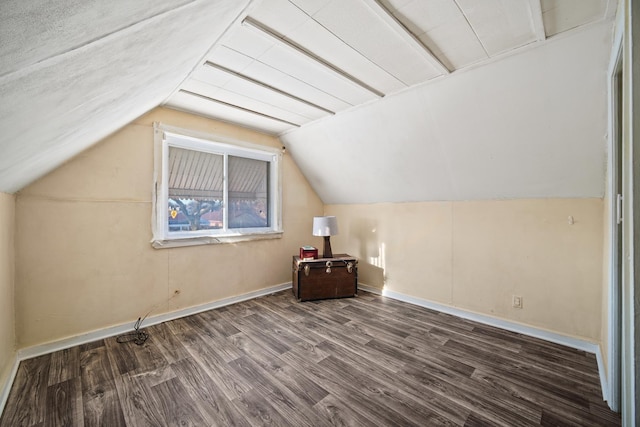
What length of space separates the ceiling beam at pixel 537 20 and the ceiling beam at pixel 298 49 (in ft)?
3.74

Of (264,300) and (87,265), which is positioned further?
(264,300)

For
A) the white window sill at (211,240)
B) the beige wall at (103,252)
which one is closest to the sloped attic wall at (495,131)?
the white window sill at (211,240)

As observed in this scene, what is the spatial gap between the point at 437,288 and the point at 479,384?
1429mm

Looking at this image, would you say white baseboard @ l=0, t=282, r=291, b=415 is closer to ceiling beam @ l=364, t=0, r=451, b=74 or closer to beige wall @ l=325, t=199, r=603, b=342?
beige wall @ l=325, t=199, r=603, b=342

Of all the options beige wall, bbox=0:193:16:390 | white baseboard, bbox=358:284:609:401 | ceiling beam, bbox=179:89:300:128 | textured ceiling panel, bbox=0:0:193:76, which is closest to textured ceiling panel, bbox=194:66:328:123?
ceiling beam, bbox=179:89:300:128

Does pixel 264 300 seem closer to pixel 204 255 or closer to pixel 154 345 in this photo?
pixel 204 255

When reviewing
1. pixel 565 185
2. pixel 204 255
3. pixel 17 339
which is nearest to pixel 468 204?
pixel 565 185

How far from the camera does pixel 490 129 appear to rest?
A: 7.48 feet

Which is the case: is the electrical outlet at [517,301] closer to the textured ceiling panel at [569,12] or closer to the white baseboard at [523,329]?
the white baseboard at [523,329]

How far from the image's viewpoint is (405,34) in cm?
165

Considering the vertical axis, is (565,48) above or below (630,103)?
above

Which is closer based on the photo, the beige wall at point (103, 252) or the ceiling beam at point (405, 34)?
the ceiling beam at point (405, 34)

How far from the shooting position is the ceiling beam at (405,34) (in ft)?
4.78

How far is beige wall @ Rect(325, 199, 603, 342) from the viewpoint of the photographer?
2326 millimetres
